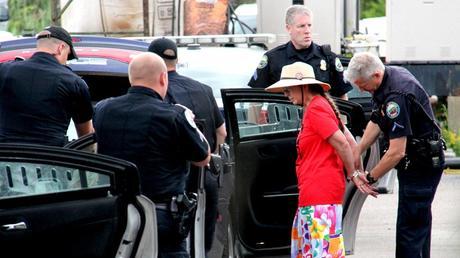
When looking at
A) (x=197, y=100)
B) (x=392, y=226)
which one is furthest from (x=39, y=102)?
(x=392, y=226)

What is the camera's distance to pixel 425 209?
24.6ft

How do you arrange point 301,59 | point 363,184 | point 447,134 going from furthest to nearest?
point 447,134 → point 301,59 → point 363,184

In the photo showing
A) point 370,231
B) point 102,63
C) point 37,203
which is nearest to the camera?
point 37,203

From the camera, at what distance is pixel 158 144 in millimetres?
6098

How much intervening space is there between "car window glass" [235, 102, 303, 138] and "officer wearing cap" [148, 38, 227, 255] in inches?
19.6

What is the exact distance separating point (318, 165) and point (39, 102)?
1.74m

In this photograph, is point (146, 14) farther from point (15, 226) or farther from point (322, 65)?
point (15, 226)

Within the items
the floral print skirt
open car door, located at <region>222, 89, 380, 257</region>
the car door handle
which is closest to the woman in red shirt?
the floral print skirt

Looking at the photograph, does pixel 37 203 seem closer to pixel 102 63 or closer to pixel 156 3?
pixel 102 63

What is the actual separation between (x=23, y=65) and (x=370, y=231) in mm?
3765

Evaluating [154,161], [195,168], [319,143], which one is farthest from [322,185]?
[154,161]

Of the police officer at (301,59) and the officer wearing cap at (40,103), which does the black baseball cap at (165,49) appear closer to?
the officer wearing cap at (40,103)

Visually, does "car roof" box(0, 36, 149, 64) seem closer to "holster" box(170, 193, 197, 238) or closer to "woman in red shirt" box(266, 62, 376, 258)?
"woman in red shirt" box(266, 62, 376, 258)

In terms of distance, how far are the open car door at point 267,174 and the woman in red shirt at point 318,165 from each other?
1.73 feet
